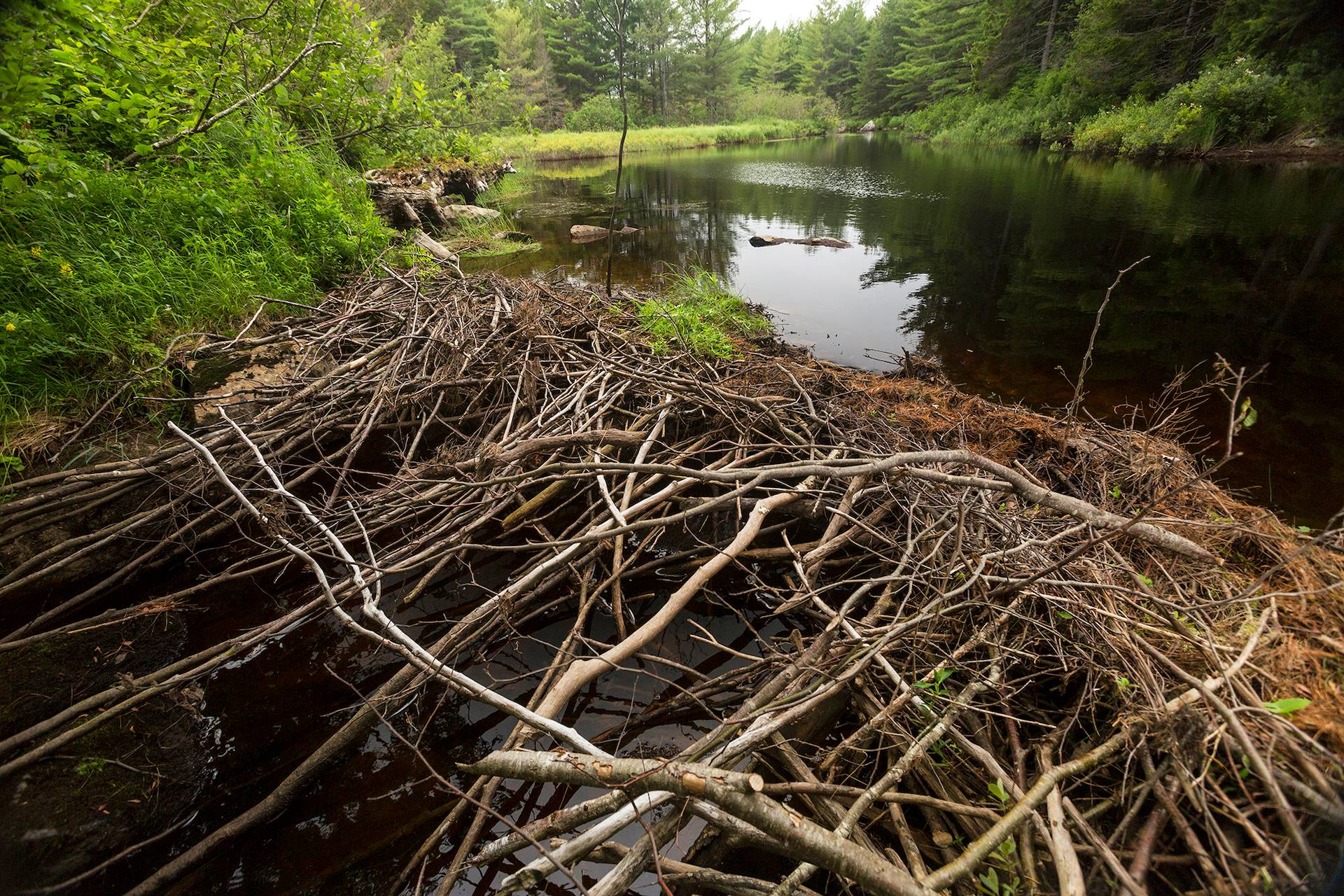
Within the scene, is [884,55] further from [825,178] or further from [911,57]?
[825,178]

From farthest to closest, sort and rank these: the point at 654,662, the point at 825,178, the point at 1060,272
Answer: the point at 825,178
the point at 1060,272
the point at 654,662

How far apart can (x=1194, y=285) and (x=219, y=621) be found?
10819mm

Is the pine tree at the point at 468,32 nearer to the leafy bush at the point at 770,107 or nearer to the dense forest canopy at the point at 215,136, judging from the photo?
the leafy bush at the point at 770,107

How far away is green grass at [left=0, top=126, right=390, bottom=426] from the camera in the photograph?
118 inches

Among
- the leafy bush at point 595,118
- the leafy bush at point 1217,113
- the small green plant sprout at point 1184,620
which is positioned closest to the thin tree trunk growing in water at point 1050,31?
the leafy bush at point 1217,113

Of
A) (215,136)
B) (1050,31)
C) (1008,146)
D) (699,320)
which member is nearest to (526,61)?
(1008,146)

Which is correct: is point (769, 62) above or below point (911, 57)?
above

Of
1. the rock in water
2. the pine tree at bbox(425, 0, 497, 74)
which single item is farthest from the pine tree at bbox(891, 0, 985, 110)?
the rock in water

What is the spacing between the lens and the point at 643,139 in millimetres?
33906

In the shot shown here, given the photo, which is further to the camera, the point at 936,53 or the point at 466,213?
the point at 936,53

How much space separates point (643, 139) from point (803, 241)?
29317 millimetres

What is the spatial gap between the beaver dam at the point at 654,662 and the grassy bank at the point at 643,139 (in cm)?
2325

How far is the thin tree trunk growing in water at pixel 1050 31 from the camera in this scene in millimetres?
28172

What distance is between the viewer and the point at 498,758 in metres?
1.32
